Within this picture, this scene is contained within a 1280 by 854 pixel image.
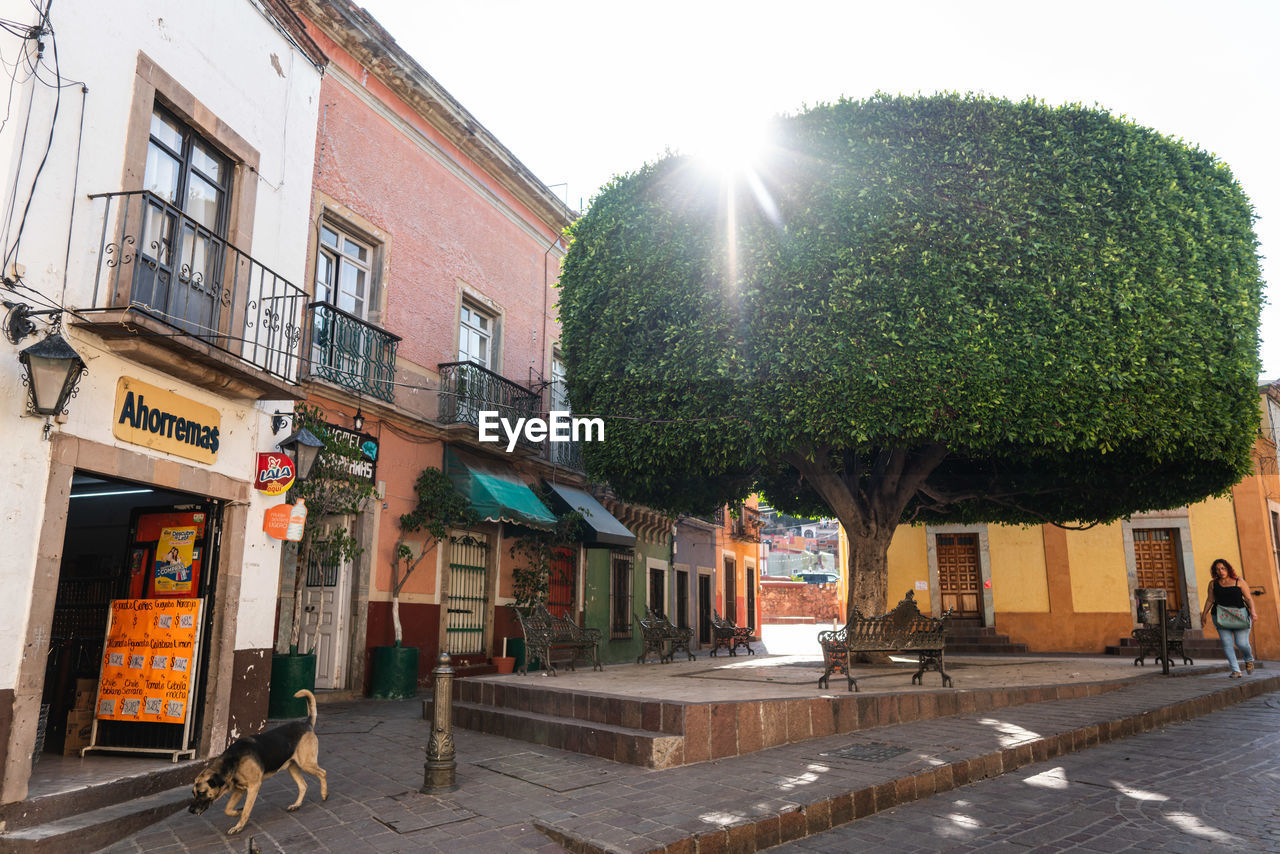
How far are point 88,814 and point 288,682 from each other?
4096 millimetres

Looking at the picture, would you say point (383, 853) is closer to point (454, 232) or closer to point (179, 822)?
point (179, 822)

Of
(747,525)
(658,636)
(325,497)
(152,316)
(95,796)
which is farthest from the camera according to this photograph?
(747,525)

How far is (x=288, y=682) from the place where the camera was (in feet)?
29.7

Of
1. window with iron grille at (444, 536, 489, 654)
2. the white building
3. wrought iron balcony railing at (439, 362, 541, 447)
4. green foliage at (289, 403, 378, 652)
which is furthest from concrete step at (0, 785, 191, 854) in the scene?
wrought iron balcony railing at (439, 362, 541, 447)

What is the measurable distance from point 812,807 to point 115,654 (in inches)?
215

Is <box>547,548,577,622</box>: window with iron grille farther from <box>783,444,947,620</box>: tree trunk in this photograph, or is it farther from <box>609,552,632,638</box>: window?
<box>783,444,947,620</box>: tree trunk

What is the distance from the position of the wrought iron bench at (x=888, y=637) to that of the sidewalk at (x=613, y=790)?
0.91 m

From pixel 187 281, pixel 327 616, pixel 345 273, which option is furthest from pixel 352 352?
pixel 187 281

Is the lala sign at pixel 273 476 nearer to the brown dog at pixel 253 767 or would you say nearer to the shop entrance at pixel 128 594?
the shop entrance at pixel 128 594

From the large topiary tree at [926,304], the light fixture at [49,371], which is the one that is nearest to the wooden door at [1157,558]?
the large topiary tree at [926,304]

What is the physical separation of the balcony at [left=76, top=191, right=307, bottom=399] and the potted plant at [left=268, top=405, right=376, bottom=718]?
238cm

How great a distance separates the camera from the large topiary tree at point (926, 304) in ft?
32.3

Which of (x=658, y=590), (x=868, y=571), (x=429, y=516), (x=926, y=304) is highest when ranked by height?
(x=926, y=304)

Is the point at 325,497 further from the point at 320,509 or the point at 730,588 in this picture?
the point at 730,588
